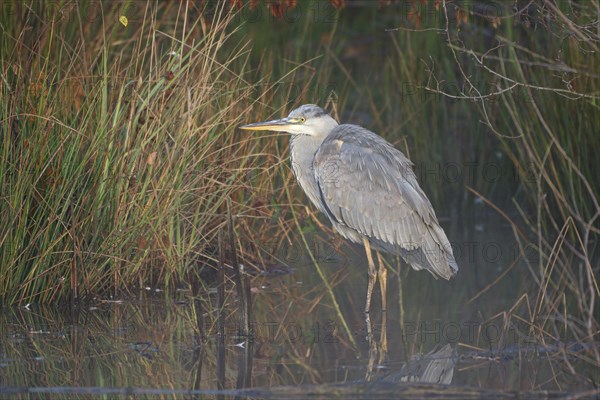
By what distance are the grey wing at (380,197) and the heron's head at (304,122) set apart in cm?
17

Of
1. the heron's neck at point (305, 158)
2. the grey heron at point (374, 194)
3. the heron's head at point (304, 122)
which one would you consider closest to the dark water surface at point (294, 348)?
the grey heron at point (374, 194)

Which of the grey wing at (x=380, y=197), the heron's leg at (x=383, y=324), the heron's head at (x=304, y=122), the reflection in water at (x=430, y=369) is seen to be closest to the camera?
the reflection in water at (x=430, y=369)

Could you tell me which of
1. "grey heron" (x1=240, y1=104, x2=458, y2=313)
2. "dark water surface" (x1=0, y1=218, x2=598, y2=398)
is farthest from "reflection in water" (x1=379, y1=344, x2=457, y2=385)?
"grey heron" (x1=240, y1=104, x2=458, y2=313)

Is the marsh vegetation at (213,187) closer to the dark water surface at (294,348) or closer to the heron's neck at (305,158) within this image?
the dark water surface at (294,348)

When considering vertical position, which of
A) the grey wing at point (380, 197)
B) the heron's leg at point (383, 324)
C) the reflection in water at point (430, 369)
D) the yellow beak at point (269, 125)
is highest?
the yellow beak at point (269, 125)

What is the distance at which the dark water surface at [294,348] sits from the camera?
4633 millimetres

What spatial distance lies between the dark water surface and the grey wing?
0.34 meters

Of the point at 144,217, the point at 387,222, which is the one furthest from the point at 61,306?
the point at 387,222

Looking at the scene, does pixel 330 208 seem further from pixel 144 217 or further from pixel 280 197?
pixel 144 217

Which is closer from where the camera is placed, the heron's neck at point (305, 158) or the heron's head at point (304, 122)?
the heron's head at point (304, 122)

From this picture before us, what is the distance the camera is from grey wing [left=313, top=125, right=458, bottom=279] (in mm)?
6613

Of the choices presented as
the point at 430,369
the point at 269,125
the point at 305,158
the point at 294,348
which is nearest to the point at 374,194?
the point at 305,158

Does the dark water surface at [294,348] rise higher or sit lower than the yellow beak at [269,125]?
lower

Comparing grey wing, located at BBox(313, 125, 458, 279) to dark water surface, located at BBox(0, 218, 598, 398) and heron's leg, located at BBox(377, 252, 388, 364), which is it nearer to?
heron's leg, located at BBox(377, 252, 388, 364)
